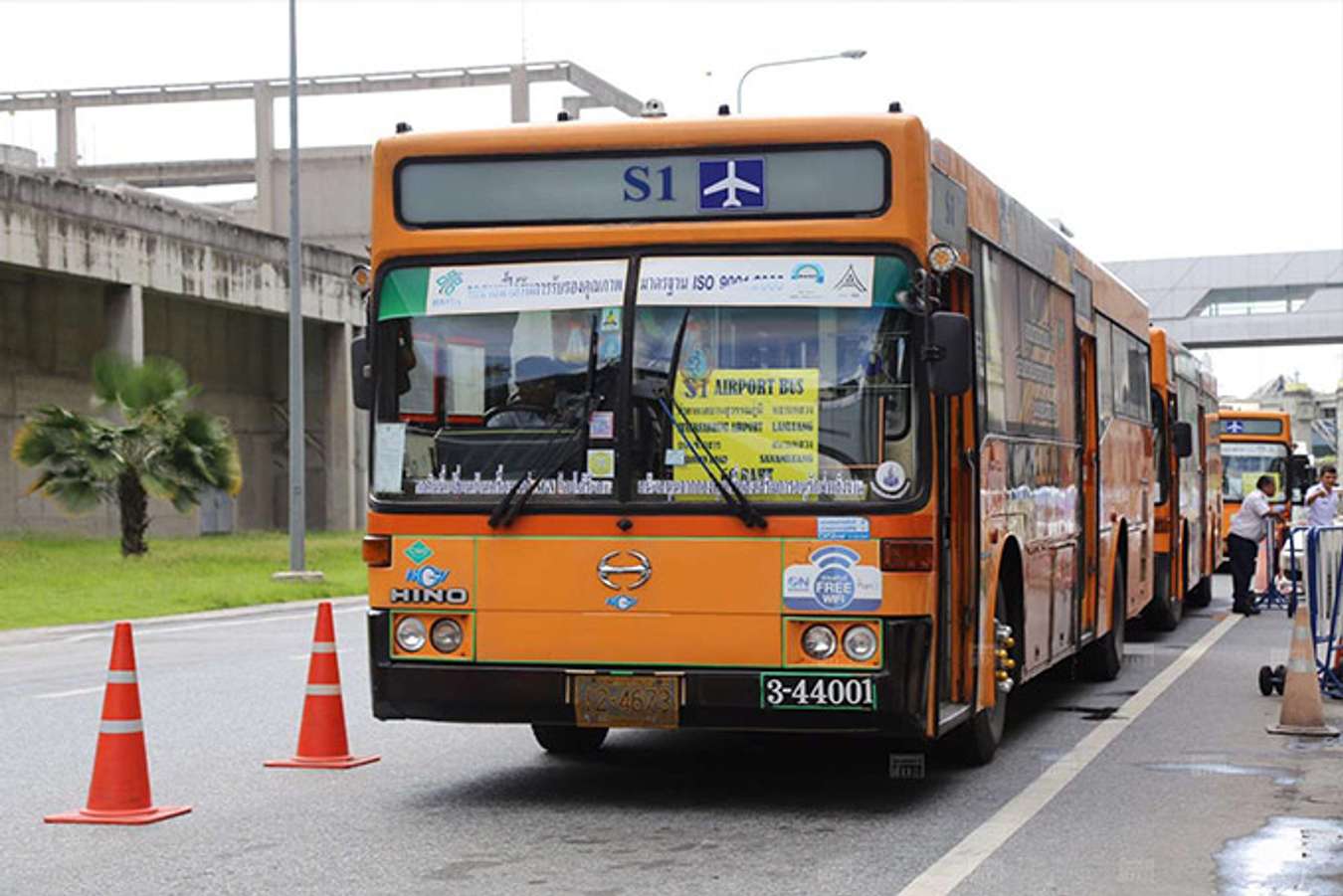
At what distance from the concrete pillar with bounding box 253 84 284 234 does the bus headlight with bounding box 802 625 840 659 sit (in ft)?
223

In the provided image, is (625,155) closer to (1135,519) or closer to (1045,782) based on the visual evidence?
(1045,782)

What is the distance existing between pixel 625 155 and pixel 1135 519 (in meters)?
9.27

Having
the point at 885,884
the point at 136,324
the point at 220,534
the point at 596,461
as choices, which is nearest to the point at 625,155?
the point at 596,461

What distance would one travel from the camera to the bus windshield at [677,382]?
31.7ft

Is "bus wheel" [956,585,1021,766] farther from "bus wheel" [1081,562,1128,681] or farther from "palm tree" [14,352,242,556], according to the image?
"palm tree" [14,352,242,556]

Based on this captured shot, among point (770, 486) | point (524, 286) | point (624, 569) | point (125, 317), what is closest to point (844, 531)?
point (770, 486)

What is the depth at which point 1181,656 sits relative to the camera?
A: 19219 millimetres

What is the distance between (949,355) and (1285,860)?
2.48 m

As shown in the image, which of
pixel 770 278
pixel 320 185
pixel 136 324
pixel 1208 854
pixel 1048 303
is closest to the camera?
pixel 1208 854

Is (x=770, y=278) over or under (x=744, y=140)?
under

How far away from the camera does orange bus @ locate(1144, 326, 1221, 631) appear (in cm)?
2192

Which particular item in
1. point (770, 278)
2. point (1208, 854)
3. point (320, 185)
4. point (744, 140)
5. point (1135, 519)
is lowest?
point (1208, 854)

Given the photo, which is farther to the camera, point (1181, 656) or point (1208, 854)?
point (1181, 656)

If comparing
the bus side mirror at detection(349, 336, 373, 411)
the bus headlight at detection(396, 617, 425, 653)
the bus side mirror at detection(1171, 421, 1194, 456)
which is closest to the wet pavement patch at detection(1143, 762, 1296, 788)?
the bus headlight at detection(396, 617, 425, 653)
